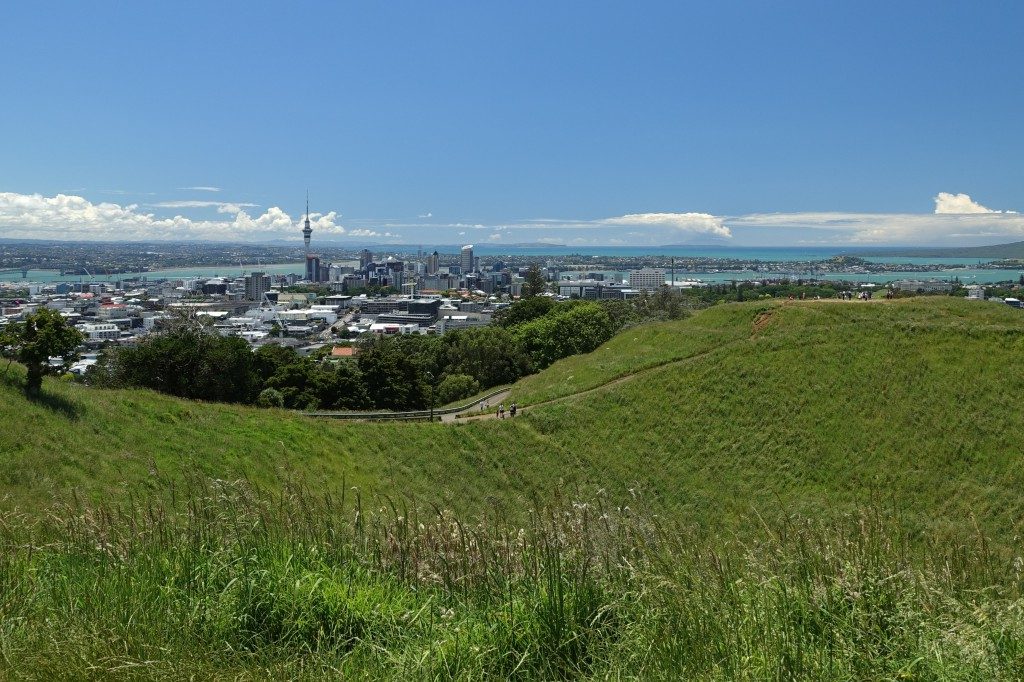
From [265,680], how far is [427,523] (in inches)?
62.8

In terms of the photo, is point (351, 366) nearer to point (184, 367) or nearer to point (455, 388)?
point (455, 388)

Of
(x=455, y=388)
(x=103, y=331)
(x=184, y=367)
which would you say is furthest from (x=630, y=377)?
(x=103, y=331)

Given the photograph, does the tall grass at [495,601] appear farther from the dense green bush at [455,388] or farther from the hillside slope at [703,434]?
the dense green bush at [455,388]

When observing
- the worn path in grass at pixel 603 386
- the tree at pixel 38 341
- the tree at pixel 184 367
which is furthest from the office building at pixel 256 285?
the tree at pixel 38 341

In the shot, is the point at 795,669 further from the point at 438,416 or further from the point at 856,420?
the point at 438,416

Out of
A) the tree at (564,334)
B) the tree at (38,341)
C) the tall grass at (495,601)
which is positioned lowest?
the tree at (564,334)

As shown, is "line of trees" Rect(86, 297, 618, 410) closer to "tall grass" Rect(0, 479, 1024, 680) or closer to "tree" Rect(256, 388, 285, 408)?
"tree" Rect(256, 388, 285, 408)

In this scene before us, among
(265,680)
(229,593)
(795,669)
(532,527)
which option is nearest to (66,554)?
(229,593)

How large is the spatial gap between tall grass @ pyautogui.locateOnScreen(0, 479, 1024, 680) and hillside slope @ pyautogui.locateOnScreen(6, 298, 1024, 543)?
6690 millimetres

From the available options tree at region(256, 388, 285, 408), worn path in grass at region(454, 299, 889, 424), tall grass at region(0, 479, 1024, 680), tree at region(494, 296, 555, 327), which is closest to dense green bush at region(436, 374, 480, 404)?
worn path in grass at region(454, 299, 889, 424)

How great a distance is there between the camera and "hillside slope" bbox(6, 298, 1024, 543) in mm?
12602

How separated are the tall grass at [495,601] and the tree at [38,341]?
28.9 ft

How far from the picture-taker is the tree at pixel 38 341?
1207cm

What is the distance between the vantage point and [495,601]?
3961 millimetres
